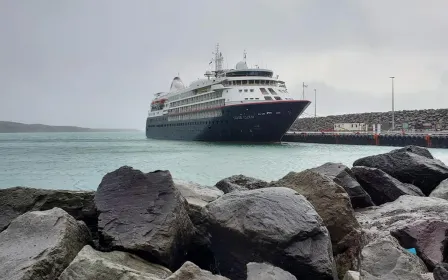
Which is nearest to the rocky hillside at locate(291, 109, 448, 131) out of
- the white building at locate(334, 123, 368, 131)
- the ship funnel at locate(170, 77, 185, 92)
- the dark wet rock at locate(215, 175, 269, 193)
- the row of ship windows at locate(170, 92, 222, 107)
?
the white building at locate(334, 123, 368, 131)

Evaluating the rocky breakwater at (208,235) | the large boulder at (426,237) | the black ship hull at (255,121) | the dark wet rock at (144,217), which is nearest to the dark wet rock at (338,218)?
the rocky breakwater at (208,235)

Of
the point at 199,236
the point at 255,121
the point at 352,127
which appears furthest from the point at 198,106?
the point at 199,236

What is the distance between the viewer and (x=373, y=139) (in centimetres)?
4491

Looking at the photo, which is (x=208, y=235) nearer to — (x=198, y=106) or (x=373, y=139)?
(x=373, y=139)

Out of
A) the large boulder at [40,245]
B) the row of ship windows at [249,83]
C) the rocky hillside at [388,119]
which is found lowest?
the large boulder at [40,245]

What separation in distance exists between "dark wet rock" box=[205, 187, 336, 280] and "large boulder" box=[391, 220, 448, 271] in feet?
3.72

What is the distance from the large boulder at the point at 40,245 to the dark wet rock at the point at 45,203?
2.43 ft

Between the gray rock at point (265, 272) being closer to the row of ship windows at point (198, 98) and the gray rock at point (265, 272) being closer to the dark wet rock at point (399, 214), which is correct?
the dark wet rock at point (399, 214)

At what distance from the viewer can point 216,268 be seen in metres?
4.43

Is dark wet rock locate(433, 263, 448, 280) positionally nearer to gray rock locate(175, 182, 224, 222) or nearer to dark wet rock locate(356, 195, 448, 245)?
dark wet rock locate(356, 195, 448, 245)

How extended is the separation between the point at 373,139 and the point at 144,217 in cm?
4360

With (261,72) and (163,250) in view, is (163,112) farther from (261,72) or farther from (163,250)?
(163,250)

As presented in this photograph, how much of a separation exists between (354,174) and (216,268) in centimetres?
362

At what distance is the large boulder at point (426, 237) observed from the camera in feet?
14.6
